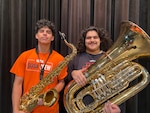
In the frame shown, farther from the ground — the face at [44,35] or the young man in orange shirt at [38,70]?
the face at [44,35]

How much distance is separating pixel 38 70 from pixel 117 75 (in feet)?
1.62

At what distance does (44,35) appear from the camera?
1500 mm

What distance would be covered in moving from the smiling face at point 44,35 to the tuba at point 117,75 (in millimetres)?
324

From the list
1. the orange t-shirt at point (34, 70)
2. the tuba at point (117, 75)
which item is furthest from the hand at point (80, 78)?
the orange t-shirt at point (34, 70)

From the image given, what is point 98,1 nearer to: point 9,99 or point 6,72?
point 6,72

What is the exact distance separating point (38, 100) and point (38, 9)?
2.52 ft

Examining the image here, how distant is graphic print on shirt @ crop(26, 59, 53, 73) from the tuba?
7.8 inches

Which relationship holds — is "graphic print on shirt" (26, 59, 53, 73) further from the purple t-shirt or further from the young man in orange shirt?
the purple t-shirt

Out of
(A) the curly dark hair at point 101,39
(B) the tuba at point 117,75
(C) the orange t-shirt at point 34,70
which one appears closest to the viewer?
(B) the tuba at point 117,75

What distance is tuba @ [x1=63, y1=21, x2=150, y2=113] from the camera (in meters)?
1.35

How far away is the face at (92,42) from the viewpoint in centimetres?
155

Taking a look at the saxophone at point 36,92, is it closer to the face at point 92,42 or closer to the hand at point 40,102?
the hand at point 40,102

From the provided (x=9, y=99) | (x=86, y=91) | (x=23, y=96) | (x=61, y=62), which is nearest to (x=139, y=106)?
(x=86, y=91)

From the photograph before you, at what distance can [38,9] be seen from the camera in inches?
72.7
